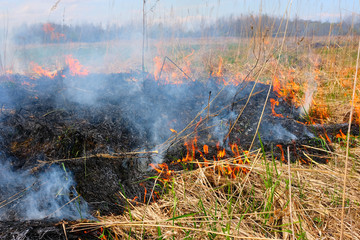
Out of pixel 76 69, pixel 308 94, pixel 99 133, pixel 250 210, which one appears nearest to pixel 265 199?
pixel 250 210

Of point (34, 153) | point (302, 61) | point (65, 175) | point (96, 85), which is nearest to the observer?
point (65, 175)

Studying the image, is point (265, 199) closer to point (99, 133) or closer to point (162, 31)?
point (99, 133)

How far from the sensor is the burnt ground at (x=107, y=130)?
2.08 m

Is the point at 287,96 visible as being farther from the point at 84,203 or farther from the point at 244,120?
the point at 84,203

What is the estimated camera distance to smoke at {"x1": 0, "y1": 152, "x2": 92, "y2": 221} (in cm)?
176

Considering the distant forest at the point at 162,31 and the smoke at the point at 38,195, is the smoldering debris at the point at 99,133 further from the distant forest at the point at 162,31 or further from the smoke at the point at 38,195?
the distant forest at the point at 162,31

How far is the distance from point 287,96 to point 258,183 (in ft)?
8.36

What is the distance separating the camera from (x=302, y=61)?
6836 millimetres

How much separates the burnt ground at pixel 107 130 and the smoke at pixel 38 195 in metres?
0.02

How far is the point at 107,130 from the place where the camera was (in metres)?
2.58

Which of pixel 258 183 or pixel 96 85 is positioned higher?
pixel 96 85

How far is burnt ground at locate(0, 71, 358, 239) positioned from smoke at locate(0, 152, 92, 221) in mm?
21

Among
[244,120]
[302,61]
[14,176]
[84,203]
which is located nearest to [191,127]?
[244,120]

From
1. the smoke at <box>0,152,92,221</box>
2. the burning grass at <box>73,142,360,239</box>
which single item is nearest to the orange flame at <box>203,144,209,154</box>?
the burning grass at <box>73,142,360,239</box>
